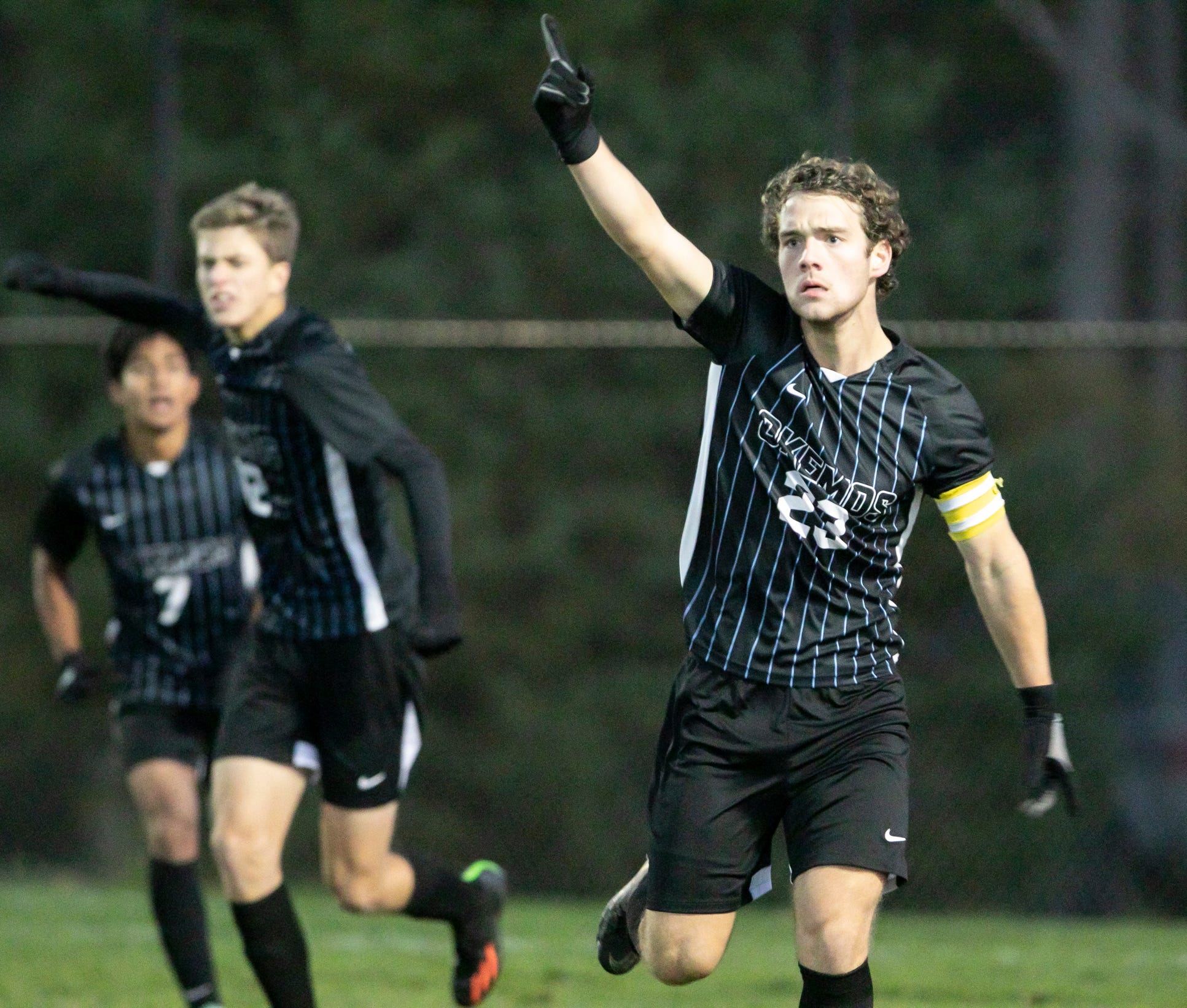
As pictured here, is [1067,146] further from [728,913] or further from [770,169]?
[728,913]

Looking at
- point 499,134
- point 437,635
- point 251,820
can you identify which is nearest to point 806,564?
point 437,635

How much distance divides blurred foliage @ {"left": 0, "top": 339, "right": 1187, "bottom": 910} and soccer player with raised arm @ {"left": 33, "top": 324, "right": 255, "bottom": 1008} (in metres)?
3.14

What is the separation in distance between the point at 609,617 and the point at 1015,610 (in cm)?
498

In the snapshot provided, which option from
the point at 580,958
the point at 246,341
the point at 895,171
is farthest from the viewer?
A: the point at 895,171

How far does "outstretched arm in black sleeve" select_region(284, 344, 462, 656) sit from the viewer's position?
4.06 m

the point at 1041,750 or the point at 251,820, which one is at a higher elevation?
the point at 1041,750

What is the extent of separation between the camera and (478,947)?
4.78 metres

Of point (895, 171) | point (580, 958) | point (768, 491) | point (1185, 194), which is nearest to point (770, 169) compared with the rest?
point (895, 171)

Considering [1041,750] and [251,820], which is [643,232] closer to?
[1041,750]

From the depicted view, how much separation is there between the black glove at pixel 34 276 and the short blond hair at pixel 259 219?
51 centimetres

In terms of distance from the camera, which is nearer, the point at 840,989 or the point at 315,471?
the point at 840,989

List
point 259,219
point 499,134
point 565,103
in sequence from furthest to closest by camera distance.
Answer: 1. point 499,134
2. point 259,219
3. point 565,103

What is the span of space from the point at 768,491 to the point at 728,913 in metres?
0.84

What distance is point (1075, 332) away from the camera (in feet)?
24.3
